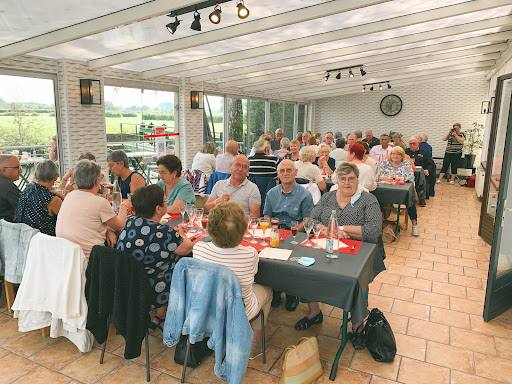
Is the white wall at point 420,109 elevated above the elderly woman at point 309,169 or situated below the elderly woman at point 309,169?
above

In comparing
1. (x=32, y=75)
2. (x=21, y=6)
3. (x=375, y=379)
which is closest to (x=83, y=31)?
(x=21, y=6)

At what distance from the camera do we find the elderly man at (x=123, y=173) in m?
4.28

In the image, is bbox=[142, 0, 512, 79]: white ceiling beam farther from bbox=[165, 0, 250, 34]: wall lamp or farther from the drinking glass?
the drinking glass

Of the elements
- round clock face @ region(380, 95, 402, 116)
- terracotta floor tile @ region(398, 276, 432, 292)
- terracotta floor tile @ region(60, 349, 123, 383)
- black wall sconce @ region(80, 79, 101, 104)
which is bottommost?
terracotta floor tile @ region(60, 349, 123, 383)

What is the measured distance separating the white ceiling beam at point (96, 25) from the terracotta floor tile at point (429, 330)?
3.47m

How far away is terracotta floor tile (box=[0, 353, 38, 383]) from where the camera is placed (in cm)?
269

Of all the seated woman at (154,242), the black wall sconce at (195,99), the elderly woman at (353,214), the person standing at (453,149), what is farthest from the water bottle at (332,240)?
the person standing at (453,149)

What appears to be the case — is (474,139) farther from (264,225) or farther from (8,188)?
(8,188)

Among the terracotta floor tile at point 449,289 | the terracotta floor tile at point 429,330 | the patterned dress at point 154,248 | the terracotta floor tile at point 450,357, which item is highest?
the patterned dress at point 154,248

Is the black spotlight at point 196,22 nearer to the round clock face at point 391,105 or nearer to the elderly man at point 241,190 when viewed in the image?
the elderly man at point 241,190

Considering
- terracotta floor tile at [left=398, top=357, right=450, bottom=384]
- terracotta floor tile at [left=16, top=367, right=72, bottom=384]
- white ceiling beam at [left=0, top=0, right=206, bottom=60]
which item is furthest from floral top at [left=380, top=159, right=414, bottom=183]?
terracotta floor tile at [left=16, top=367, right=72, bottom=384]

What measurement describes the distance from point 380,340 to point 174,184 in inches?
97.9

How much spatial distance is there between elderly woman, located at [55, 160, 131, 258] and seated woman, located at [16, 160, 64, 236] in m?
0.45

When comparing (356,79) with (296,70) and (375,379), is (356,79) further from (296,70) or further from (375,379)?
(375,379)
